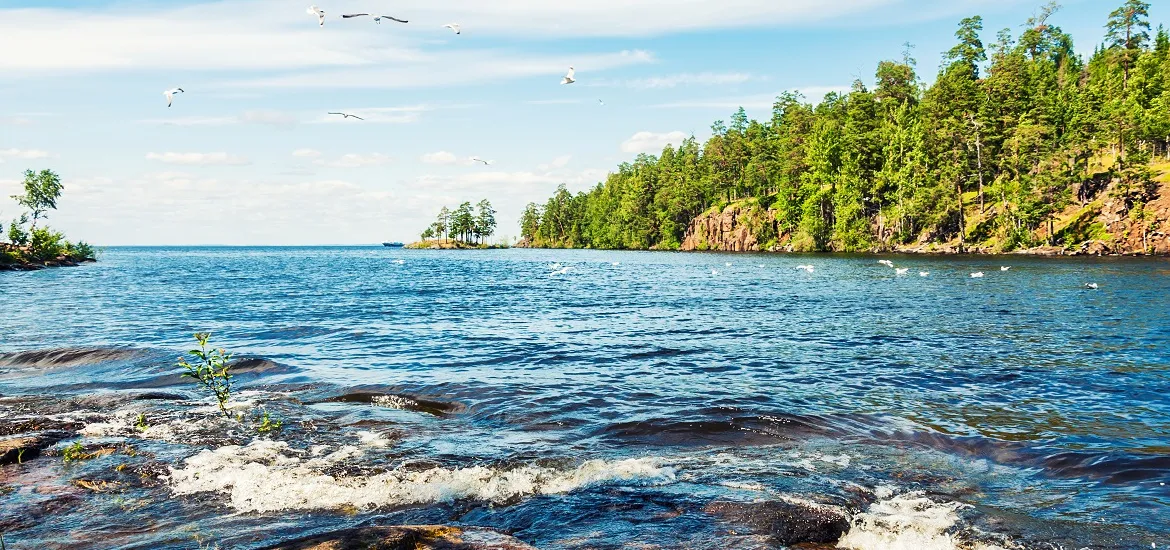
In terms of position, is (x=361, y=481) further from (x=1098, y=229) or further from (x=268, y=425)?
(x=1098, y=229)

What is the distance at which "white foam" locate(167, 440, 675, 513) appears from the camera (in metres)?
8.79

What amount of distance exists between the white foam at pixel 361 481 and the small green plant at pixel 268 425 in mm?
1507

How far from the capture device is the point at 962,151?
105500mm

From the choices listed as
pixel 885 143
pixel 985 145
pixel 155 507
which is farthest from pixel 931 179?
pixel 155 507

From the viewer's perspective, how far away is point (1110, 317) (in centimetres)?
2772

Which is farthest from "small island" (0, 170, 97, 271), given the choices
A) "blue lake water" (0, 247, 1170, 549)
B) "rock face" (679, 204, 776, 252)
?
"rock face" (679, 204, 776, 252)

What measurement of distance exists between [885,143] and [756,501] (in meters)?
126

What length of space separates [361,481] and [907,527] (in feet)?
23.5

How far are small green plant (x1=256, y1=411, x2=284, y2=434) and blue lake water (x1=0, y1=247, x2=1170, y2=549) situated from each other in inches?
8.5

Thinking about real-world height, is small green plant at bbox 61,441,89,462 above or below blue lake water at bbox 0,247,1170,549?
above

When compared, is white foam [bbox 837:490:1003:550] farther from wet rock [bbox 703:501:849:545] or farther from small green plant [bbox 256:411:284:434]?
small green plant [bbox 256:411:284:434]

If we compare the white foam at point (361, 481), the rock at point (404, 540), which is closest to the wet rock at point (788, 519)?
the white foam at point (361, 481)

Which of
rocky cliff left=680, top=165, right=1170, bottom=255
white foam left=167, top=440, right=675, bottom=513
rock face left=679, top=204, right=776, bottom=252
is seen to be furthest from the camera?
rock face left=679, top=204, right=776, bottom=252

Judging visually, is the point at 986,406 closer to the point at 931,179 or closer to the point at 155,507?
the point at 155,507
